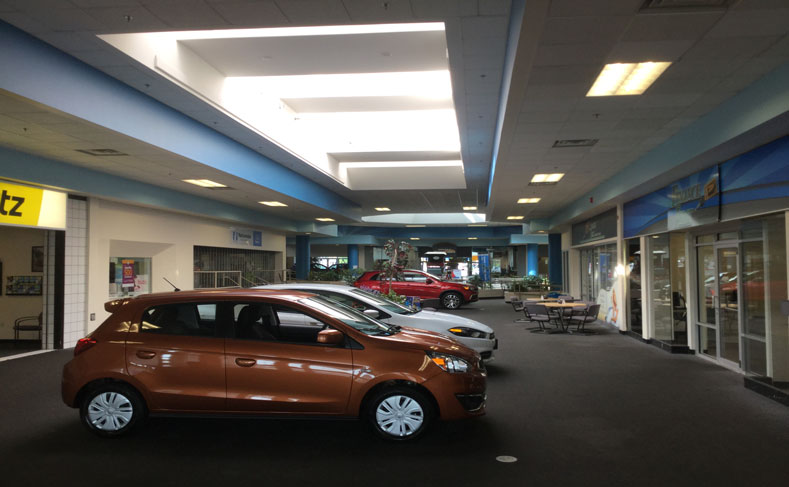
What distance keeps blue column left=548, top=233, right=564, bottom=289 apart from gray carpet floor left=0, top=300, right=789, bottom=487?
1951 centimetres

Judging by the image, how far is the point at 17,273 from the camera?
11.8 m

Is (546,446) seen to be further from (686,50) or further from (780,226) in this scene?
(780,226)

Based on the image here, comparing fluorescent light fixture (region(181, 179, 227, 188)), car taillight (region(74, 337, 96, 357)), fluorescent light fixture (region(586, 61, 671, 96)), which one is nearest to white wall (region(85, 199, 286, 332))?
fluorescent light fixture (region(181, 179, 227, 188))

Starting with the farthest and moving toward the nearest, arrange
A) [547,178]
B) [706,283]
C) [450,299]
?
[450,299], [547,178], [706,283]

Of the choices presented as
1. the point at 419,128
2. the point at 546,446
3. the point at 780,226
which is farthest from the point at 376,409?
the point at 419,128

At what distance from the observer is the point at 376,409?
4.59 metres

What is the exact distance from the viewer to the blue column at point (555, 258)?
2631 cm

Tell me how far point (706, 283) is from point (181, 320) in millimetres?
8489

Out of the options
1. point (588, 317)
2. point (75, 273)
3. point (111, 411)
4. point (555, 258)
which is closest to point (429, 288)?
point (588, 317)

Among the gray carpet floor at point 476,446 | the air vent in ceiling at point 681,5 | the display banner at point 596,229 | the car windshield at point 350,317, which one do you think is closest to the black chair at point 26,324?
the gray carpet floor at point 476,446

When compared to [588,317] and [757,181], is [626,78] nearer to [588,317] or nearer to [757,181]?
[757,181]

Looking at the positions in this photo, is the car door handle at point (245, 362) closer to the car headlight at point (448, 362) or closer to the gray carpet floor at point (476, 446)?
the gray carpet floor at point (476, 446)

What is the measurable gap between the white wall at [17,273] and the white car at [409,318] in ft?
24.0

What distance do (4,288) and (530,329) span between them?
12.3 m
